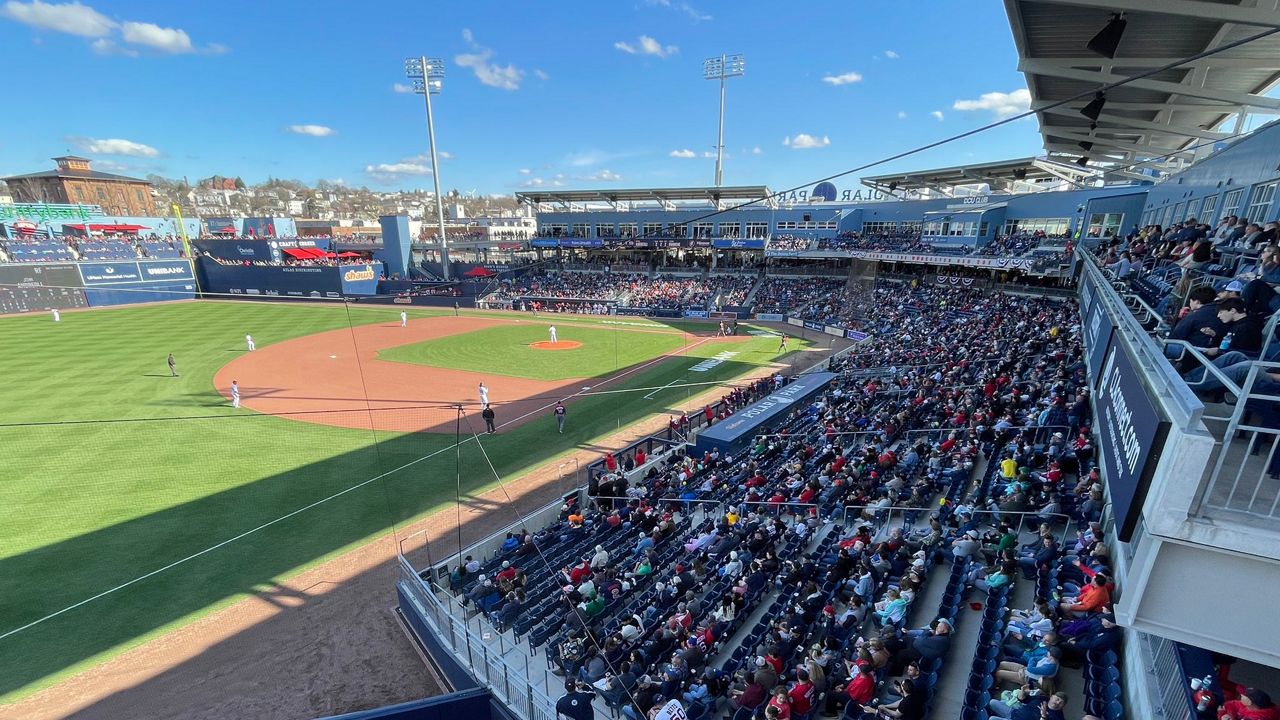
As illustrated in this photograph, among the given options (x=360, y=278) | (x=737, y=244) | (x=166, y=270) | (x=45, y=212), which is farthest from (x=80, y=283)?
(x=737, y=244)

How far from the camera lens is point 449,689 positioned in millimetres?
8469

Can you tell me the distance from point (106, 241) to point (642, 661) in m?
74.8

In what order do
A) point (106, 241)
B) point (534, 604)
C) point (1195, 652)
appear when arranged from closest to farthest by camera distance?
point (1195, 652) < point (534, 604) < point (106, 241)

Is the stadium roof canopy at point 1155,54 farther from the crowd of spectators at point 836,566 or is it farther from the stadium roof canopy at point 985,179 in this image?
the stadium roof canopy at point 985,179

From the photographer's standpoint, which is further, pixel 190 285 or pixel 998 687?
pixel 190 285

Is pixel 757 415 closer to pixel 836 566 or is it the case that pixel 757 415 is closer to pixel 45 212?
pixel 836 566

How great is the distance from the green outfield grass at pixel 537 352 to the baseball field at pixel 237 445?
0.21 m

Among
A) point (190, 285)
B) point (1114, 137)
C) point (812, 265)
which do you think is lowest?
point (190, 285)

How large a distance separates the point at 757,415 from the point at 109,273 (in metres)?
62.1

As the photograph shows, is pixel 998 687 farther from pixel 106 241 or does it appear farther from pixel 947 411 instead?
pixel 106 241

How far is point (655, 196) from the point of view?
171ft

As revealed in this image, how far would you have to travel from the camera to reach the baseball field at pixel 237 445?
1055 centimetres

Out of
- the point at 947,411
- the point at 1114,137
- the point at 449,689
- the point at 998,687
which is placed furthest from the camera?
the point at 1114,137

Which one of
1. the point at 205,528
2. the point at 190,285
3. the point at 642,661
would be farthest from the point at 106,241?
the point at 642,661
